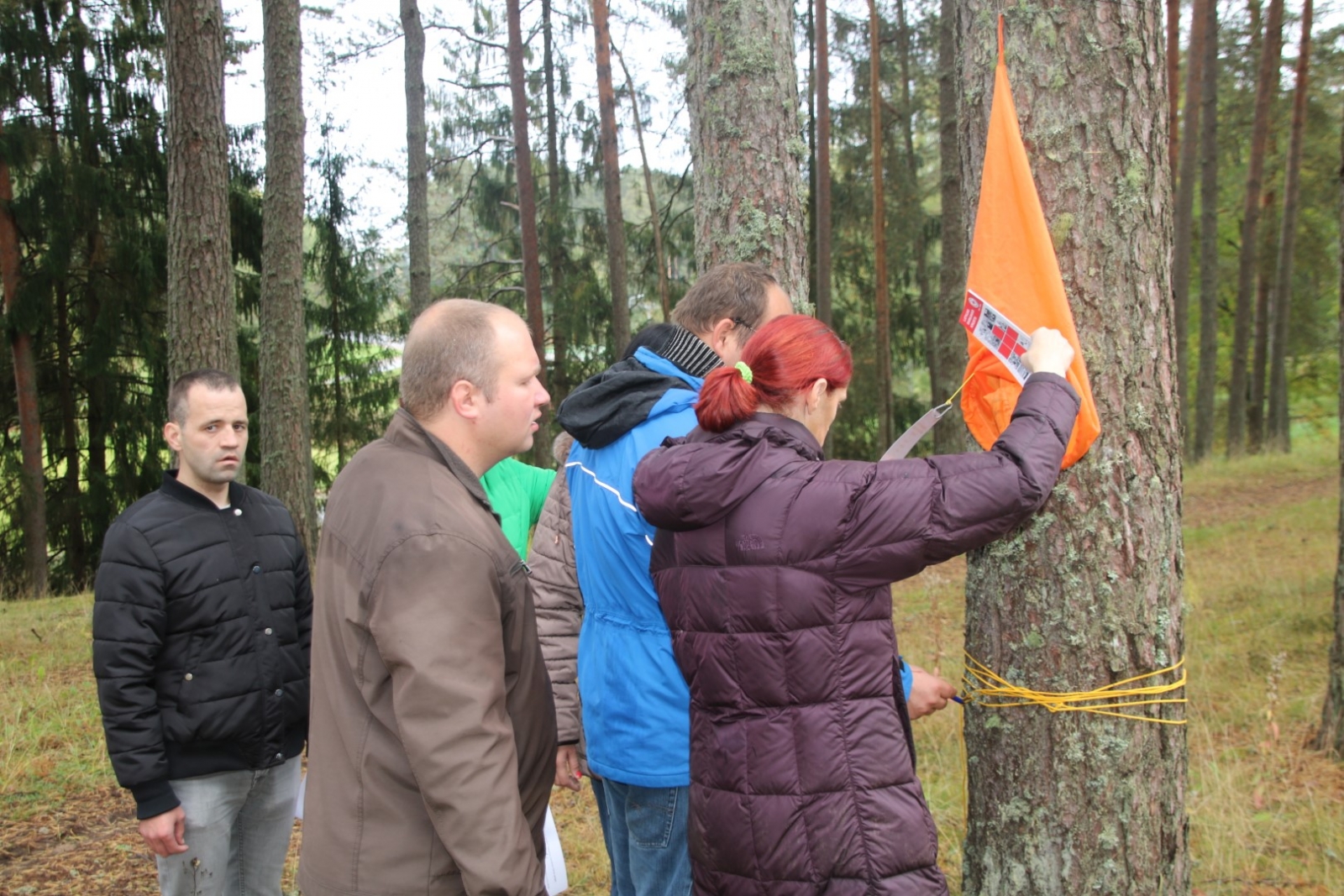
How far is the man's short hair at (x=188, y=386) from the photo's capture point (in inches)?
123

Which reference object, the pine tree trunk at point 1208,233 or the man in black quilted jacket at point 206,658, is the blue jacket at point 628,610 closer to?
the man in black quilted jacket at point 206,658

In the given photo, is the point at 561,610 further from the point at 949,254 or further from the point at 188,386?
the point at 949,254

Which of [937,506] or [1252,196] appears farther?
[1252,196]

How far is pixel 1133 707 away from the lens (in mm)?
2580

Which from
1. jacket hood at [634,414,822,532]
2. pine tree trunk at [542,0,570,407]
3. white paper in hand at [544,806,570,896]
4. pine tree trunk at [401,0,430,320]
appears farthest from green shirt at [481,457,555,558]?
pine tree trunk at [542,0,570,407]

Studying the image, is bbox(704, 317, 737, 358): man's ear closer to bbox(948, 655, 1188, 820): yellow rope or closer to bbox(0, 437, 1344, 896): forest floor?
bbox(948, 655, 1188, 820): yellow rope

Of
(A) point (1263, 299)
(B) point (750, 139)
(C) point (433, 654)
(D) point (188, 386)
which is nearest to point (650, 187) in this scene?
(A) point (1263, 299)

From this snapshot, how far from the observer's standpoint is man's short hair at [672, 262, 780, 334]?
2592 mm

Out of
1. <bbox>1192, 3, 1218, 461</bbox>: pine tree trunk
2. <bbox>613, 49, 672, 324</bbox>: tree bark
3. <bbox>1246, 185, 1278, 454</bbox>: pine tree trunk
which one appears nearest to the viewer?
<bbox>1192, 3, 1218, 461</bbox>: pine tree trunk

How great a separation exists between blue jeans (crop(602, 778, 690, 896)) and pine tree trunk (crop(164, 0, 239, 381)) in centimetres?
547

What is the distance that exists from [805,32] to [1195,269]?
1232 cm

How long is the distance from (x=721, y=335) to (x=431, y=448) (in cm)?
91

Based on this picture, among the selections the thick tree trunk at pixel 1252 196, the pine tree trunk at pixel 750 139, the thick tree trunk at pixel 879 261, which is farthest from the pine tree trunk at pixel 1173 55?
the pine tree trunk at pixel 750 139

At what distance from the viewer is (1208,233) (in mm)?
16188
